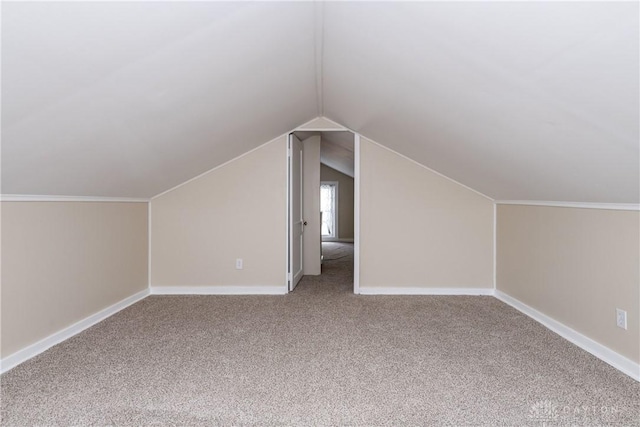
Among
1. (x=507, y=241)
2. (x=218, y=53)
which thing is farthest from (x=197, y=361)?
(x=507, y=241)

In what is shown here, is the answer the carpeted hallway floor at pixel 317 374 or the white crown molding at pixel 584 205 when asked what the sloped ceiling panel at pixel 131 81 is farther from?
the white crown molding at pixel 584 205

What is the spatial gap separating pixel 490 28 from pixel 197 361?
2.51 meters

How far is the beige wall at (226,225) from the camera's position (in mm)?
4582

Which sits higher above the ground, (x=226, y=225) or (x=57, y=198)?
(x=57, y=198)

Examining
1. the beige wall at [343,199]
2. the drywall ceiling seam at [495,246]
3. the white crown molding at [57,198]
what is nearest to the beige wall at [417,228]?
the drywall ceiling seam at [495,246]

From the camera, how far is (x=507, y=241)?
4227 mm

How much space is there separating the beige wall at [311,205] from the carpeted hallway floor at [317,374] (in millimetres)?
2036

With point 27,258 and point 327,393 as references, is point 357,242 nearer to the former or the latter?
point 327,393

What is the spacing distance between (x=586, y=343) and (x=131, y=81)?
3.39 m

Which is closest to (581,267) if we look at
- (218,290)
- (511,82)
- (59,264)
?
(511,82)

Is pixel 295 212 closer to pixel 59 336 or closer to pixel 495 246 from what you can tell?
pixel 495 246

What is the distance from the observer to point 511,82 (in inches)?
74.3

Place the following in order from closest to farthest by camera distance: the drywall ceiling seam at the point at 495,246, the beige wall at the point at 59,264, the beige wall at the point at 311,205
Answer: the beige wall at the point at 59,264 < the drywall ceiling seam at the point at 495,246 < the beige wall at the point at 311,205

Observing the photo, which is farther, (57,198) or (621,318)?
(57,198)
